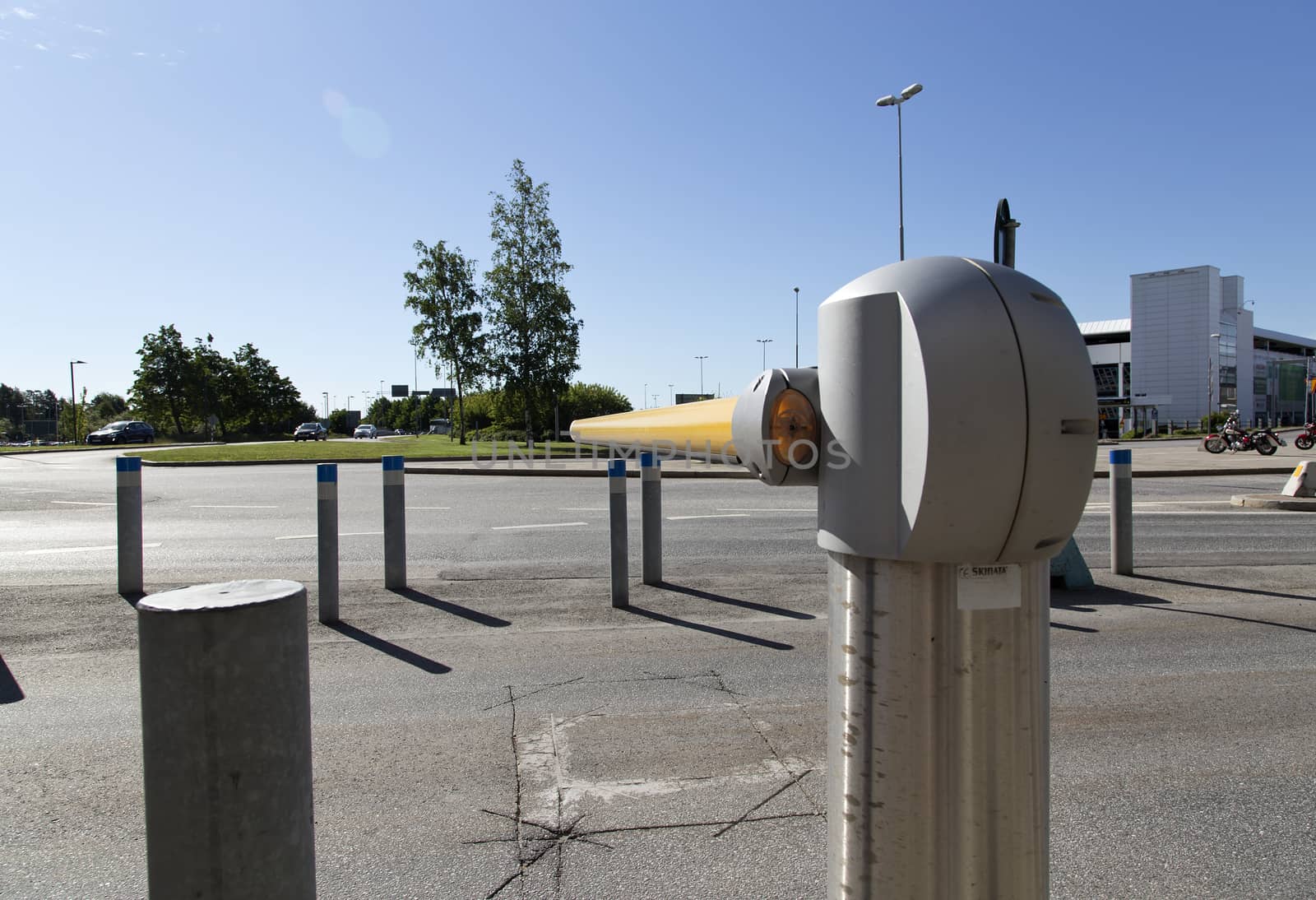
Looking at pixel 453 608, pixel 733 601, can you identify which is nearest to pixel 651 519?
pixel 733 601

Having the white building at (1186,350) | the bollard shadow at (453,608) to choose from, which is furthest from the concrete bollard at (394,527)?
the white building at (1186,350)

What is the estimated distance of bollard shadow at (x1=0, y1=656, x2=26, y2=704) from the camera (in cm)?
431

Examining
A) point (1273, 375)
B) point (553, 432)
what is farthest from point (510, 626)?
point (1273, 375)

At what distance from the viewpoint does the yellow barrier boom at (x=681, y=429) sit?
191 cm

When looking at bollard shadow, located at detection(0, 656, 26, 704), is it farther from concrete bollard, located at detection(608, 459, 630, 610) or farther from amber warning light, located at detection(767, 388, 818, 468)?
amber warning light, located at detection(767, 388, 818, 468)

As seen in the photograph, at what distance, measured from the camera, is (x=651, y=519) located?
675cm

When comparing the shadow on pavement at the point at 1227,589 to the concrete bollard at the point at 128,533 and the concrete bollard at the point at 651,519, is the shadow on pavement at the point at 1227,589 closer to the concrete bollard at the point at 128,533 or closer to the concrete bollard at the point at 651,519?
the concrete bollard at the point at 651,519

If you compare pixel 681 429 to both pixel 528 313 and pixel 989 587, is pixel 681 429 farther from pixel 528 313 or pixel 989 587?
pixel 528 313

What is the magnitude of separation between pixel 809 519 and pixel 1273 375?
4650 inches

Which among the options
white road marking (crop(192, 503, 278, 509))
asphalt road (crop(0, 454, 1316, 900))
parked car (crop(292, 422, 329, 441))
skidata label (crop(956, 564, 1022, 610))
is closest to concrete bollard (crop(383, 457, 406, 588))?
asphalt road (crop(0, 454, 1316, 900))

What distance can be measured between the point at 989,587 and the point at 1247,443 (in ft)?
116

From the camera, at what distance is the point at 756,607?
6.13 meters

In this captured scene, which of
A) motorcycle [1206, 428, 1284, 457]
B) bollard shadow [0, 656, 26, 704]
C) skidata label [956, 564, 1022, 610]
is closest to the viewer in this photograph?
skidata label [956, 564, 1022, 610]

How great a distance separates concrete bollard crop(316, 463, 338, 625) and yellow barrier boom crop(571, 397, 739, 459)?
10.6ft
